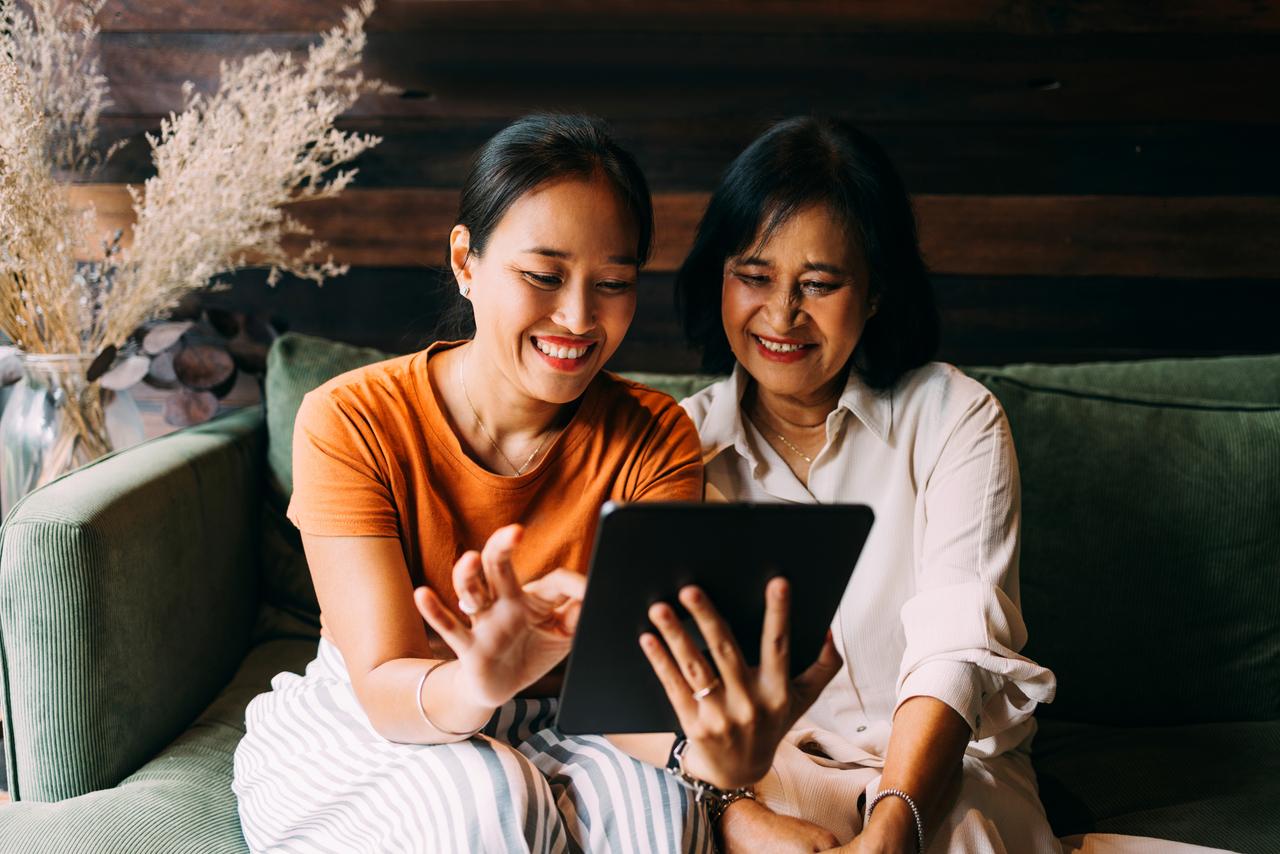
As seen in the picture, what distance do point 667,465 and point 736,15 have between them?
3.70ft

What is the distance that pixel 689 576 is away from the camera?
848 millimetres

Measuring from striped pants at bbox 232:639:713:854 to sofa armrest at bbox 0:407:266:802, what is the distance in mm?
190

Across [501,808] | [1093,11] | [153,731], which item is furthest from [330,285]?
[1093,11]

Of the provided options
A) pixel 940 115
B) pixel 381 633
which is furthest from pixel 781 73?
pixel 381 633

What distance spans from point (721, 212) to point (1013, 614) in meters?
0.62

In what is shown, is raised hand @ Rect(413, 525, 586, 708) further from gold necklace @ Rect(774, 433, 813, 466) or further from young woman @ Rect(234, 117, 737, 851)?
gold necklace @ Rect(774, 433, 813, 466)

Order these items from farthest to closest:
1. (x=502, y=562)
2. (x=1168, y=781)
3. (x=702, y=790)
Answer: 1. (x=1168, y=781)
2. (x=702, y=790)
3. (x=502, y=562)

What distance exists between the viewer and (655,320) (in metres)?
2.12

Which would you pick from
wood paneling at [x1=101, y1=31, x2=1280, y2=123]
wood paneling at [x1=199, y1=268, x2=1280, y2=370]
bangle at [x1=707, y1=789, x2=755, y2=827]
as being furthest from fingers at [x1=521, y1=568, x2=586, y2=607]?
wood paneling at [x1=101, y1=31, x2=1280, y2=123]

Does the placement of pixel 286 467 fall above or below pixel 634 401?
below

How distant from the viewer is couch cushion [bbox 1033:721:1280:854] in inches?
50.4

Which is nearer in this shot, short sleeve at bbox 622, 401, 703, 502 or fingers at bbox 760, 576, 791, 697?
fingers at bbox 760, 576, 791, 697

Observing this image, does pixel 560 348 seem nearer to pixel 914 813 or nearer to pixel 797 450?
pixel 797 450

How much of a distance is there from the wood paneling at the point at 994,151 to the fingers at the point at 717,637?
53.6 inches
